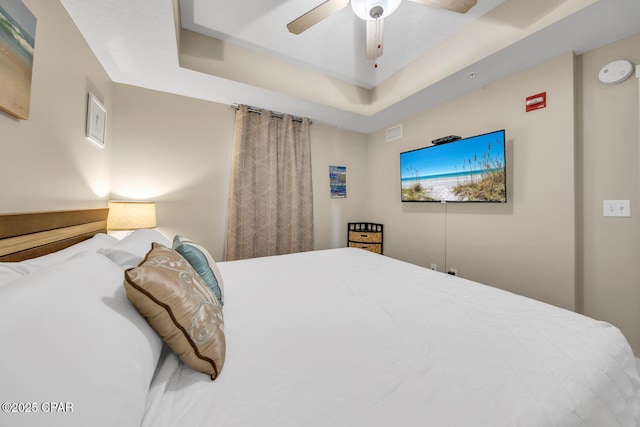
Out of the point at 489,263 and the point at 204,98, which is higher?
the point at 204,98

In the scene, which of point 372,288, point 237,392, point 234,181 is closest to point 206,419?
point 237,392

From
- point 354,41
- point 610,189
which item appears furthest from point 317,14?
point 610,189

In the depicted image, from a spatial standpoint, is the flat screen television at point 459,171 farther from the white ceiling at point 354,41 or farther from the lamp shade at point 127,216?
the lamp shade at point 127,216

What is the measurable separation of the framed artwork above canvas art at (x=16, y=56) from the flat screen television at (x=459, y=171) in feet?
10.2

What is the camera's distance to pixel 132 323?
25.0 inches

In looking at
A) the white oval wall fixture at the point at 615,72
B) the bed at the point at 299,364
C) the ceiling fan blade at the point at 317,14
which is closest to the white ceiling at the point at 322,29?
the ceiling fan blade at the point at 317,14

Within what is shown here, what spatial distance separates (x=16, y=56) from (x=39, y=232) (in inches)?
30.4

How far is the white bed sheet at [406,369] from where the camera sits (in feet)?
1.94

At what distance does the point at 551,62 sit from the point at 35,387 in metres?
3.25

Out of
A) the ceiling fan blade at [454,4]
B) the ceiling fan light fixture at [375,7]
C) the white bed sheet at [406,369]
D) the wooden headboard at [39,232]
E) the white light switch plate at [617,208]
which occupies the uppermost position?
the ceiling fan blade at [454,4]

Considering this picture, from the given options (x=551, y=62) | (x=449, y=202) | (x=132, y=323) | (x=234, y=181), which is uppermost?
(x=551, y=62)

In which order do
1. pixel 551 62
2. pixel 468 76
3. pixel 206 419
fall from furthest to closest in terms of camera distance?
pixel 468 76, pixel 551 62, pixel 206 419

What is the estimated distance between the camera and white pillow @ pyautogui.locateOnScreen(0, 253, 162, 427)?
1.19 feet

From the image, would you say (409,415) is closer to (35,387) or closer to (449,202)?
(35,387)
